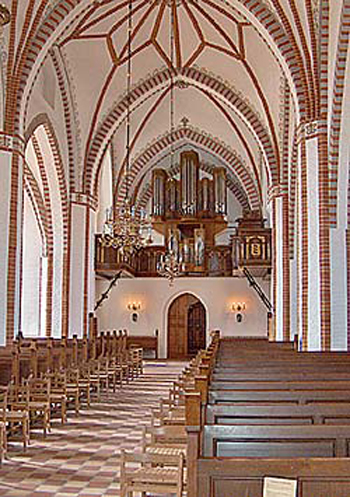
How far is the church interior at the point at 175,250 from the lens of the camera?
206 inches

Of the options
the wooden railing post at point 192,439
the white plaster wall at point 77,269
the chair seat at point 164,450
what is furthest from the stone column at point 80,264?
the wooden railing post at point 192,439

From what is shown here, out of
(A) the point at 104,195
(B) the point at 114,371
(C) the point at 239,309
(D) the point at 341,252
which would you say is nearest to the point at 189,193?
(A) the point at 104,195

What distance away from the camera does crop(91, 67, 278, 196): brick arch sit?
68.4 ft

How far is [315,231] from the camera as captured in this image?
13.4 meters

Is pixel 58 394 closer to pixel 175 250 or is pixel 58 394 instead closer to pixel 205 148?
pixel 175 250

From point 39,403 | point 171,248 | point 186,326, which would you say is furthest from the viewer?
point 186,326

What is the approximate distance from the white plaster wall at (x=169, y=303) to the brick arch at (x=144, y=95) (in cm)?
805

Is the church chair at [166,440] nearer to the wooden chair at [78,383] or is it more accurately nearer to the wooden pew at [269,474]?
the wooden pew at [269,474]

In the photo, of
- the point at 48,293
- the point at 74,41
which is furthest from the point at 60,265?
the point at 74,41

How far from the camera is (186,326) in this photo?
28953 millimetres

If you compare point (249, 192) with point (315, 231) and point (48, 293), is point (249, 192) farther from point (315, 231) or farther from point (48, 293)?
point (315, 231)

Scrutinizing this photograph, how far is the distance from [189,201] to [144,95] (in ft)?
17.9

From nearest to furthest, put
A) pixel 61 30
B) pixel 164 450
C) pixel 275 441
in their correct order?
pixel 275 441 → pixel 164 450 → pixel 61 30

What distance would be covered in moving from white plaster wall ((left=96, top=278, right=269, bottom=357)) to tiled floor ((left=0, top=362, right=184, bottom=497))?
1404cm
